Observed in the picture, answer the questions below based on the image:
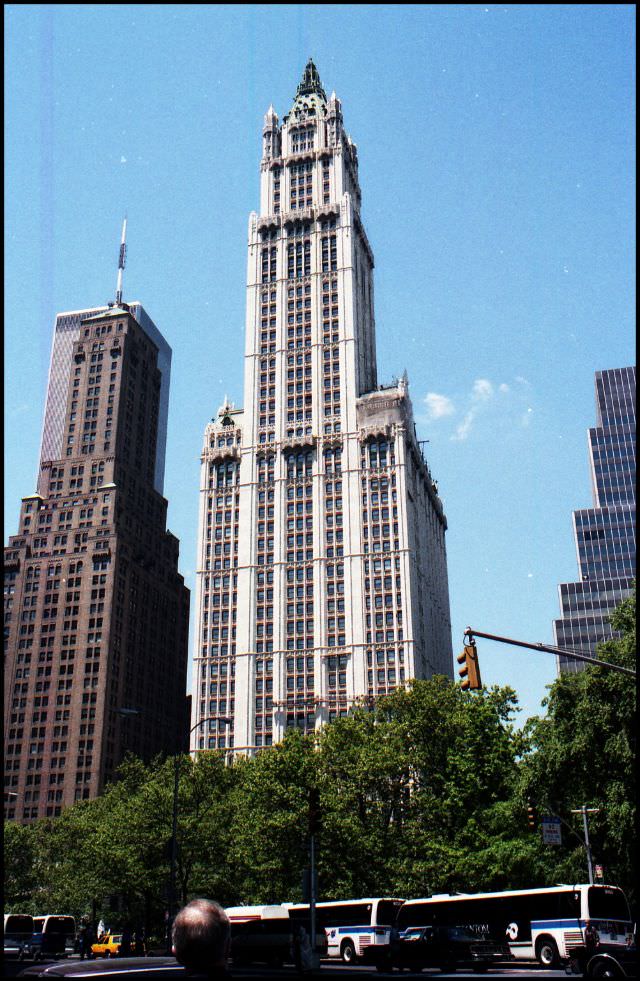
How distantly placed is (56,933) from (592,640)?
99228 mm

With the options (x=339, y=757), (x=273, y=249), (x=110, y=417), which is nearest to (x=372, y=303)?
(x=273, y=249)

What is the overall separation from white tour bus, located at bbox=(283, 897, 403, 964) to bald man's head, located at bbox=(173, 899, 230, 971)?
4120 centimetres

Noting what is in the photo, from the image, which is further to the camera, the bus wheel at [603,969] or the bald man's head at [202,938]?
the bus wheel at [603,969]

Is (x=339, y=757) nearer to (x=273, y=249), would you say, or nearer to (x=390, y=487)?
(x=390, y=487)

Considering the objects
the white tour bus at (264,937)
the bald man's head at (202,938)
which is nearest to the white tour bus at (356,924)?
the white tour bus at (264,937)

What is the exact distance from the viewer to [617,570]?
459ft

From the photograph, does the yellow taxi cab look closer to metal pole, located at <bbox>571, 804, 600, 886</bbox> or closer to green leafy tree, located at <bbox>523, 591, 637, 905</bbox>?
metal pole, located at <bbox>571, 804, 600, 886</bbox>

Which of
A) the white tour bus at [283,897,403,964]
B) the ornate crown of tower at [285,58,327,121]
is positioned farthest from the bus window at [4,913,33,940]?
the ornate crown of tower at [285,58,327,121]

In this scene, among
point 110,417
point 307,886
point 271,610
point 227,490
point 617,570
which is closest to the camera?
point 307,886

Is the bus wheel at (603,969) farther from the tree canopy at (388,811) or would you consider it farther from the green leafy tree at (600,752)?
the tree canopy at (388,811)

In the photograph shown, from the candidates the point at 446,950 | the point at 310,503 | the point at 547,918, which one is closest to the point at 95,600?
the point at 310,503

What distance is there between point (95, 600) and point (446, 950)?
121684 millimetres

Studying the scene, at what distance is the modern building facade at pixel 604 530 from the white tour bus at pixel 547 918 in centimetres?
9256

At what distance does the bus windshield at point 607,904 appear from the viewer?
35.8 m
